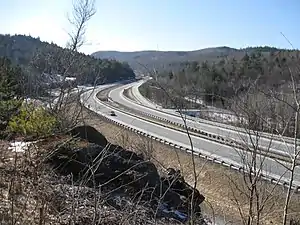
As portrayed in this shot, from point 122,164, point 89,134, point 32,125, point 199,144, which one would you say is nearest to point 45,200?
point 122,164

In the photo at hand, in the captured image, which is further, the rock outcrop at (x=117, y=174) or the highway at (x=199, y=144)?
the highway at (x=199, y=144)

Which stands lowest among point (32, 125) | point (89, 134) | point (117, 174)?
point (117, 174)

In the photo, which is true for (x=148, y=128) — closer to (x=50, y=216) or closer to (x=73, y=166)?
(x=73, y=166)

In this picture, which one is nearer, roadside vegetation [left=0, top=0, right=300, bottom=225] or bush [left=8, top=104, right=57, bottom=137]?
roadside vegetation [left=0, top=0, right=300, bottom=225]

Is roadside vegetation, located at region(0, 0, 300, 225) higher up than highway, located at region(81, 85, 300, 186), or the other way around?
roadside vegetation, located at region(0, 0, 300, 225)

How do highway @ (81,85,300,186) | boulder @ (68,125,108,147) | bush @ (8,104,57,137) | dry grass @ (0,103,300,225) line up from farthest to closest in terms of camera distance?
highway @ (81,85,300,186) < boulder @ (68,125,108,147) < bush @ (8,104,57,137) < dry grass @ (0,103,300,225)

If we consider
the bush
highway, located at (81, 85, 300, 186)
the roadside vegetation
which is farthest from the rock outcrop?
highway, located at (81, 85, 300, 186)

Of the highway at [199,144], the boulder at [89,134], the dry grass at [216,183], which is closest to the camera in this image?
the boulder at [89,134]

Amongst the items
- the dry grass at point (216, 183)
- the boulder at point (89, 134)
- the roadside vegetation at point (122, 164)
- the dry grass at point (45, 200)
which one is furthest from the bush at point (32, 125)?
the dry grass at point (216, 183)

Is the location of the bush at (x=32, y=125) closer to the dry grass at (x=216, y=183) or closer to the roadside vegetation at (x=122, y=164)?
the roadside vegetation at (x=122, y=164)

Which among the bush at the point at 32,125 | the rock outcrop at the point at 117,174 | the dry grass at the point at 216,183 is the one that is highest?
the bush at the point at 32,125

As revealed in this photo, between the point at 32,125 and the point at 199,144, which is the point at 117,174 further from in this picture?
the point at 199,144

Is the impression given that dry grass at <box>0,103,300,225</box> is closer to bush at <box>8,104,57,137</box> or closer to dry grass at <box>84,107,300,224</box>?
bush at <box>8,104,57,137</box>

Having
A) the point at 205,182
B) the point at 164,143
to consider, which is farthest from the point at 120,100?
the point at 205,182
